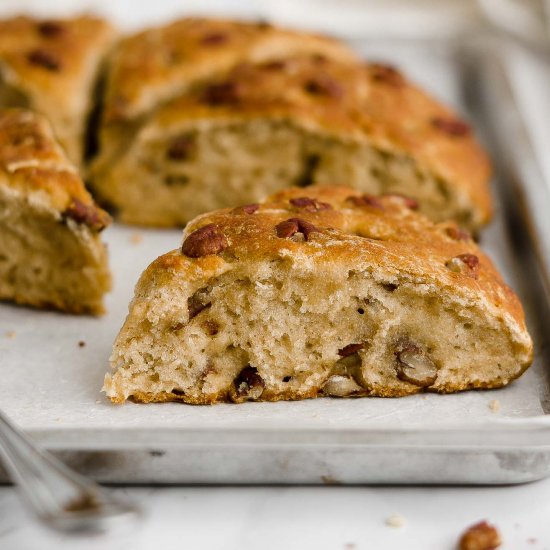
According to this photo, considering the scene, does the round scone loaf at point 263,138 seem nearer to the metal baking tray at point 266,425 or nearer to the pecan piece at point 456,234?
the metal baking tray at point 266,425

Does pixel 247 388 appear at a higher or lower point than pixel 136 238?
higher

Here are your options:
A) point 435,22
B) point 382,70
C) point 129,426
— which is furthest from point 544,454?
point 435,22

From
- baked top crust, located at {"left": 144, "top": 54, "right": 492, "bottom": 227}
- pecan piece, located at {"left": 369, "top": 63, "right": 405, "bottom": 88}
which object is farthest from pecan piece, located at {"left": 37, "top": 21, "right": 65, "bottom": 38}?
pecan piece, located at {"left": 369, "top": 63, "right": 405, "bottom": 88}

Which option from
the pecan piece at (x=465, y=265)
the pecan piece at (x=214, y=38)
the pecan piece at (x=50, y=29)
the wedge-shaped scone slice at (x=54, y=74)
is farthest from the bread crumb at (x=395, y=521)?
the pecan piece at (x=50, y=29)

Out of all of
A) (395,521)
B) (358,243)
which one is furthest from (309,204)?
(395,521)

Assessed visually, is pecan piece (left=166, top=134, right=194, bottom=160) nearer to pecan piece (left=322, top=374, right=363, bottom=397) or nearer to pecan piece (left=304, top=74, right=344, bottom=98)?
pecan piece (left=304, top=74, right=344, bottom=98)

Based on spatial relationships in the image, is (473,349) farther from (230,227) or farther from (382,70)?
(382,70)

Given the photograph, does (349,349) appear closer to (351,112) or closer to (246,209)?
(246,209)
